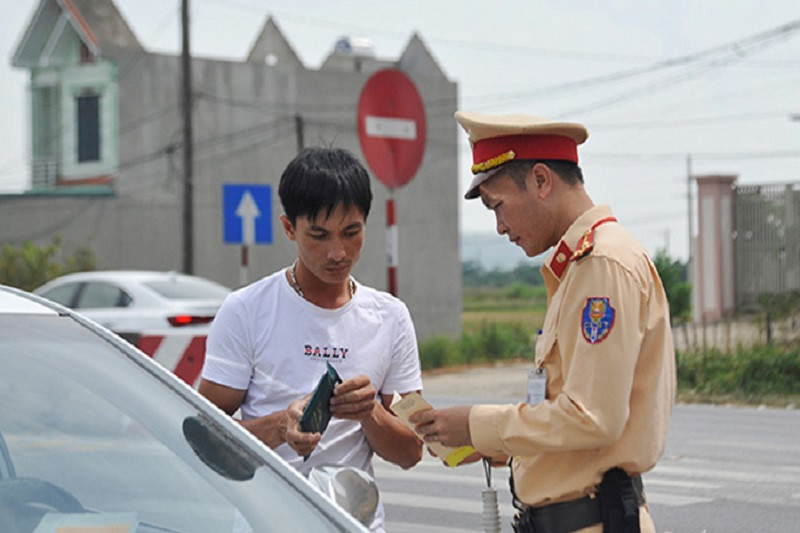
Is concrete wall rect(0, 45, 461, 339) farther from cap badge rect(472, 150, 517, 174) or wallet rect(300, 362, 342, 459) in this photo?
cap badge rect(472, 150, 517, 174)

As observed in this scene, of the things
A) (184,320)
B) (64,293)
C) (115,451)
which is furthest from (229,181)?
(115,451)

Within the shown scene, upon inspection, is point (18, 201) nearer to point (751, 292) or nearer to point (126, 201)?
point (126, 201)

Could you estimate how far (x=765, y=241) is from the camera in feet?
96.7

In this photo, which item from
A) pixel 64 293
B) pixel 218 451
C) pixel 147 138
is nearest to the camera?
pixel 218 451

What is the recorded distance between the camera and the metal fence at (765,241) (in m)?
Answer: 28.6

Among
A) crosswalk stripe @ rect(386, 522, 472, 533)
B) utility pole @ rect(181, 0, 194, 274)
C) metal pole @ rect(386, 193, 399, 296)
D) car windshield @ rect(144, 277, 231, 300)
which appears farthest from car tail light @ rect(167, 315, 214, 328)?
utility pole @ rect(181, 0, 194, 274)

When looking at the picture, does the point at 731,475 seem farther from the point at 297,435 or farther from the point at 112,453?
the point at 112,453

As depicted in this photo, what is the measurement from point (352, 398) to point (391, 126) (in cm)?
1104

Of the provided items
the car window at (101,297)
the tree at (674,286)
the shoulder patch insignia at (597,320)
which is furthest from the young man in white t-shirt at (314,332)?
the tree at (674,286)

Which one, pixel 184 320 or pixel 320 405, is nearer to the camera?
pixel 320 405

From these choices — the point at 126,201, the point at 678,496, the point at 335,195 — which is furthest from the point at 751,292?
the point at 335,195

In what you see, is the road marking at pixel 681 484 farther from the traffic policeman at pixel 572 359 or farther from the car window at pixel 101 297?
the traffic policeman at pixel 572 359

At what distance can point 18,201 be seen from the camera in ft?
128

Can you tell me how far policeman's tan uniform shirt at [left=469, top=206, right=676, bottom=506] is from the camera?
9.71ft
